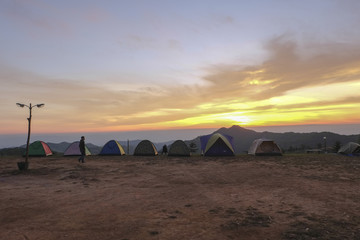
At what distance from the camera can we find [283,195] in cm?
904

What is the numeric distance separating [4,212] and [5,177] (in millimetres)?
7821

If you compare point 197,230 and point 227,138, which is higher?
point 227,138

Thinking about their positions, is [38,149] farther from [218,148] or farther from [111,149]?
[218,148]

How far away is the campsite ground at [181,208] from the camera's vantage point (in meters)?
5.57

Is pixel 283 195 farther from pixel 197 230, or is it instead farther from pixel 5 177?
pixel 5 177

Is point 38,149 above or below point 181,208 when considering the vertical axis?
above

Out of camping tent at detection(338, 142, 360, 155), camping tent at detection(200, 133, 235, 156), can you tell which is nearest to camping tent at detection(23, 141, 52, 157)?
camping tent at detection(200, 133, 235, 156)

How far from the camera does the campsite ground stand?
219 inches

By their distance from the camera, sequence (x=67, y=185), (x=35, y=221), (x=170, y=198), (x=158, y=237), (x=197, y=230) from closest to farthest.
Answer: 1. (x=158, y=237)
2. (x=197, y=230)
3. (x=35, y=221)
4. (x=170, y=198)
5. (x=67, y=185)

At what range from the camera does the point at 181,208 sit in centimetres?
746

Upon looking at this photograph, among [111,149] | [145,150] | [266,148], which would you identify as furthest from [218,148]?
[111,149]

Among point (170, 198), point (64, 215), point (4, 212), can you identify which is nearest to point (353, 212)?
point (170, 198)

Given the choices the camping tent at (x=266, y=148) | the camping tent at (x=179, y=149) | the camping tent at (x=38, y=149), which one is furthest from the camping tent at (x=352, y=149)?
the camping tent at (x=38, y=149)

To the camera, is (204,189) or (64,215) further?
(204,189)
